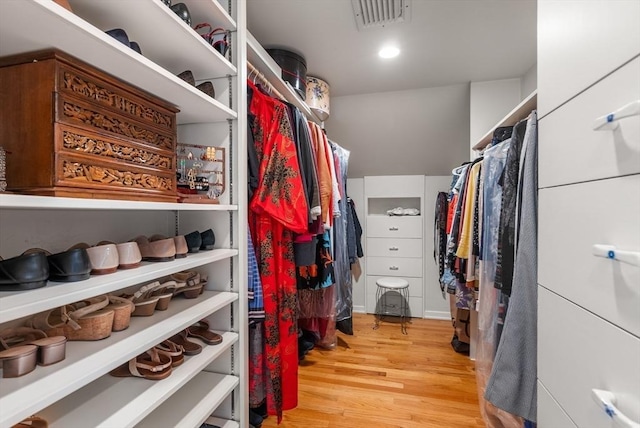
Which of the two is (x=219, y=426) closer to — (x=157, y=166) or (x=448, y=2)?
(x=157, y=166)

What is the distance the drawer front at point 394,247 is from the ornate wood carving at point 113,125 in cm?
272

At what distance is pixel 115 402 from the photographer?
722 millimetres

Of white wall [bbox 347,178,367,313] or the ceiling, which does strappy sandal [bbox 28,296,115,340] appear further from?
white wall [bbox 347,178,367,313]

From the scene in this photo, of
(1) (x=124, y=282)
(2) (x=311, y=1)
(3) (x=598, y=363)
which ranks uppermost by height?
(2) (x=311, y=1)

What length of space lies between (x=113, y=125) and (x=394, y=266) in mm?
3009

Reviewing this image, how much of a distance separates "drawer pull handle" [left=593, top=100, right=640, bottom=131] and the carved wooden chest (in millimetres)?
997

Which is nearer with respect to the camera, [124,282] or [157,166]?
[124,282]

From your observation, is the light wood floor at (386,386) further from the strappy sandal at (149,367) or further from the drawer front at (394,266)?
the strappy sandal at (149,367)

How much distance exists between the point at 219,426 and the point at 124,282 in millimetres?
779

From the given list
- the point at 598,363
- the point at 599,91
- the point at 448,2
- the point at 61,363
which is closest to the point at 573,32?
the point at 599,91

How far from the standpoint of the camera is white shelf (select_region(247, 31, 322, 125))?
51.9 inches

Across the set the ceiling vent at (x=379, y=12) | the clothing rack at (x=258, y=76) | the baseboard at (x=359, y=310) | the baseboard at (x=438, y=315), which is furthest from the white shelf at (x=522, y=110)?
the baseboard at (x=359, y=310)

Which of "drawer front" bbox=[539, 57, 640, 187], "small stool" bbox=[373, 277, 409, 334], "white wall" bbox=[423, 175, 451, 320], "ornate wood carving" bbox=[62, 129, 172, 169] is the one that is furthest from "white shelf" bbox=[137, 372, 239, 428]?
"white wall" bbox=[423, 175, 451, 320]

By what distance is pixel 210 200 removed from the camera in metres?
1.01
